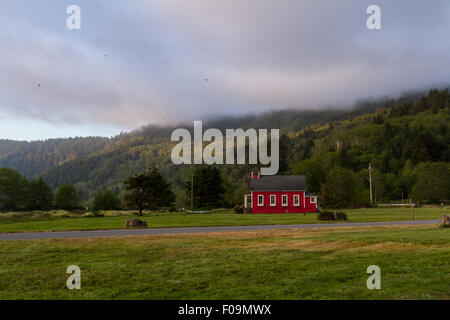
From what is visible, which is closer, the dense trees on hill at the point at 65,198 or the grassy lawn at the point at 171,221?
the grassy lawn at the point at 171,221

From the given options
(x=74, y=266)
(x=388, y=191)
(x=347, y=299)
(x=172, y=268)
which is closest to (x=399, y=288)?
(x=347, y=299)

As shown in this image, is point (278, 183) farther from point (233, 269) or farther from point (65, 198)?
point (65, 198)

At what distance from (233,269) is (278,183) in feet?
161

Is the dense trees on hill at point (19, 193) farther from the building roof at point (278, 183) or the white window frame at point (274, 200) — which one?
the white window frame at point (274, 200)

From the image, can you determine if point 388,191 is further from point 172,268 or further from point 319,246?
point 172,268

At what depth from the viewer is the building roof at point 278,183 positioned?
191 ft

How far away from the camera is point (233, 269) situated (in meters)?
10.9

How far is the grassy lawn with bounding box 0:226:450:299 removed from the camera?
8.63 metres

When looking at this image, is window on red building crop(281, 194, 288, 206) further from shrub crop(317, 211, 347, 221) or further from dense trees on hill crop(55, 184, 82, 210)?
dense trees on hill crop(55, 184, 82, 210)

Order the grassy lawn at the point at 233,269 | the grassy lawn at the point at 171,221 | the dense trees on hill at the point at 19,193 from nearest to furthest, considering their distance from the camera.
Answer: the grassy lawn at the point at 233,269 < the grassy lawn at the point at 171,221 < the dense trees on hill at the point at 19,193

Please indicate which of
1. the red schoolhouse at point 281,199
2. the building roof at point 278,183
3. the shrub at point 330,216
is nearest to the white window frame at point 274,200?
the red schoolhouse at point 281,199

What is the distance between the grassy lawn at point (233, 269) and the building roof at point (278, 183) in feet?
135

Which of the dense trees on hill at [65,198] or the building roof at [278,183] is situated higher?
the building roof at [278,183]
